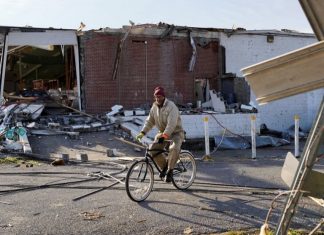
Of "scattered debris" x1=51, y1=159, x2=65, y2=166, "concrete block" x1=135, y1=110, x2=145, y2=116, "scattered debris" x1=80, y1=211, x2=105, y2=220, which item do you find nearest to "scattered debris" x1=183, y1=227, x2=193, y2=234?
"scattered debris" x1=80, y1=211, x2=105, y2=220

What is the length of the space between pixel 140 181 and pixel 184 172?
1.37 m

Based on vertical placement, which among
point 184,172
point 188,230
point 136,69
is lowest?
point 188,230

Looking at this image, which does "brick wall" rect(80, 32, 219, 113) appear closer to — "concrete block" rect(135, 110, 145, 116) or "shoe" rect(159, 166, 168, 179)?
"concrete block" rect(135, 110, 145, 116)

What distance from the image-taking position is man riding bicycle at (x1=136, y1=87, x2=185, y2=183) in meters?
8.59

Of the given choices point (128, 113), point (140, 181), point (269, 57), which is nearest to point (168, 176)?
point (140, 181)

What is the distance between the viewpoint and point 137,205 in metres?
8.02

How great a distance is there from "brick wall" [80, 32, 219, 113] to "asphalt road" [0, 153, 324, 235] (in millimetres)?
Result: 11406

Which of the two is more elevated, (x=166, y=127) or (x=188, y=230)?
(x=166, y=127)

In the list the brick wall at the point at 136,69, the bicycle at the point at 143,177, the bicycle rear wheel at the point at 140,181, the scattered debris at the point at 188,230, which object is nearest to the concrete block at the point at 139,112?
the brick wall at the point at 136,69

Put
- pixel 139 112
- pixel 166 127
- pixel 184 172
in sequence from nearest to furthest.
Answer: pixel 166 127 < pixel 184 172 < pixel 139 112

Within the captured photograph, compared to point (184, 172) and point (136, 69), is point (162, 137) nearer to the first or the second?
point (184, 172)

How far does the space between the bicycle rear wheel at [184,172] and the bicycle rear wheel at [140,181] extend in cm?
86

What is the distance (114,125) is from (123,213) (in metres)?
12.6

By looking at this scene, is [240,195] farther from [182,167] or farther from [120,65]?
[120,65]
